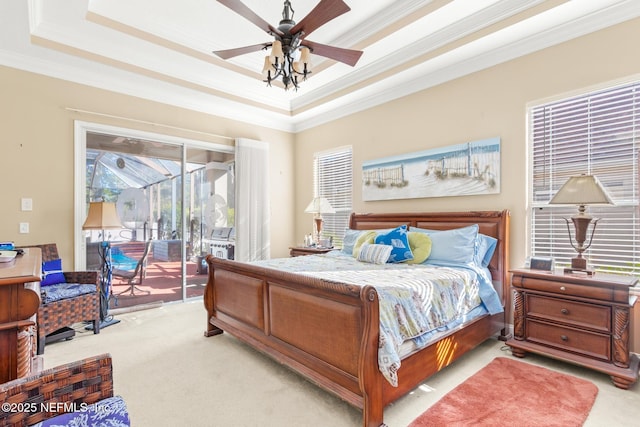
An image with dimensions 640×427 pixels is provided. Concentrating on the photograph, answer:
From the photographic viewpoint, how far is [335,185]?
5320 millimetres

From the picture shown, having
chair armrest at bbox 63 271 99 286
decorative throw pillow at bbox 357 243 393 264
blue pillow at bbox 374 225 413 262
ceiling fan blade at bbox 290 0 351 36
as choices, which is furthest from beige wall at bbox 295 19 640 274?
chair armrest at bbox 63 271 99 286

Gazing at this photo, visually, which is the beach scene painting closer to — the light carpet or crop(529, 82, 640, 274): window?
crop(529, 82, 640, 274): window

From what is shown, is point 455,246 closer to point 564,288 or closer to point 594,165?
point 564,288

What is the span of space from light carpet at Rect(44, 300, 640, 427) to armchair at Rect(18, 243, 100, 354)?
0.19m

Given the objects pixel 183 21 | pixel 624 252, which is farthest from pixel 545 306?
pixel 183 21

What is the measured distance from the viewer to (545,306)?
8.79ft

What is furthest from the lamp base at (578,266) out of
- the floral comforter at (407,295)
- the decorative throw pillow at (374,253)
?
the decorative throw pillow at (374,253)

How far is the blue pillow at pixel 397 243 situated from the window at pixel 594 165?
4.01ft

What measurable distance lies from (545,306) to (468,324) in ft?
2.16

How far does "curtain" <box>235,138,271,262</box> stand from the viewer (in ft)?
16.8

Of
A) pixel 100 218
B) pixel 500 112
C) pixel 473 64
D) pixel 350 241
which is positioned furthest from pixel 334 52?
pixel 100 218

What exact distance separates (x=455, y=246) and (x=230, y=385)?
2.31 m

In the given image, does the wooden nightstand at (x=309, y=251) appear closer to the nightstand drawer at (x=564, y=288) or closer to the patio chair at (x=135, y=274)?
the patio chair at (x=135, y=274)

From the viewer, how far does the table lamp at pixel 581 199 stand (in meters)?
2.47
